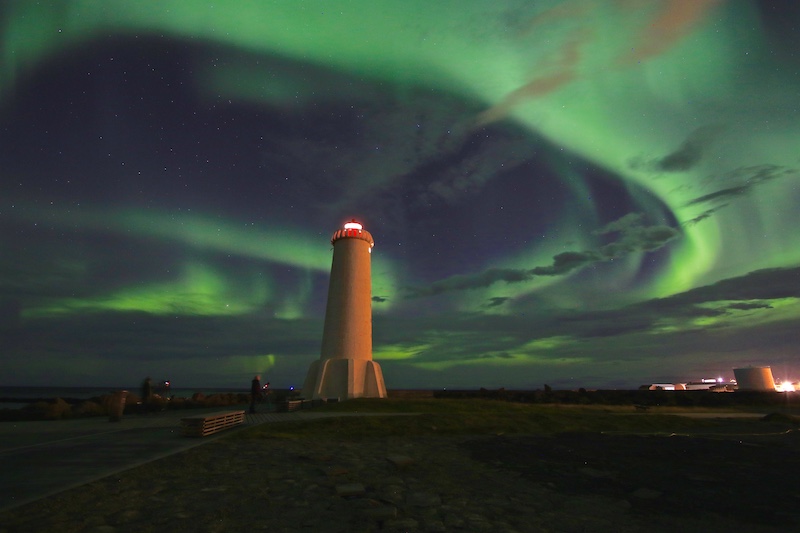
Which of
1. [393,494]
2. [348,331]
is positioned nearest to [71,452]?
[393,494]

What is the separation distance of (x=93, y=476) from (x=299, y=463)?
332 cm

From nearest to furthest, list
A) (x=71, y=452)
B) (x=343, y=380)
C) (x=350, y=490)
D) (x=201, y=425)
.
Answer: (x=350, y=490) < (x=71, y=452) < (x=201, y=425) < (x=343, y=380)

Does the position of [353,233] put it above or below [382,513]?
above

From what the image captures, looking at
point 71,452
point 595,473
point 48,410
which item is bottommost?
point 595,473

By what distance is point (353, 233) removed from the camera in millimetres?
27562

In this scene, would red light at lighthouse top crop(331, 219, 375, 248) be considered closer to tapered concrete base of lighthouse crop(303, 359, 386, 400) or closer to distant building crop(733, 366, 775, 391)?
tapered concrete base of lighthouse crop(303, 359, 386, 400)

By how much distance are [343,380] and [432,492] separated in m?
19.8

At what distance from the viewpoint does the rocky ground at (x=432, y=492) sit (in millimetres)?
4883

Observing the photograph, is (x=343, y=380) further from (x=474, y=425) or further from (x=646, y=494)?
(x=646, y=494)

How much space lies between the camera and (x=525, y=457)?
939cm

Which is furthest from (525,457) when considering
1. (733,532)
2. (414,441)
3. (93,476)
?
(93,476)

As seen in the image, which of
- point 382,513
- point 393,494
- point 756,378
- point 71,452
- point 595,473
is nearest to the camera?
point 382,513

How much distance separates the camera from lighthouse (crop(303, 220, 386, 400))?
2550cm

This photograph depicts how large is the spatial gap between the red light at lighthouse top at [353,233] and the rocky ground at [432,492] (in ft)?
60.5
